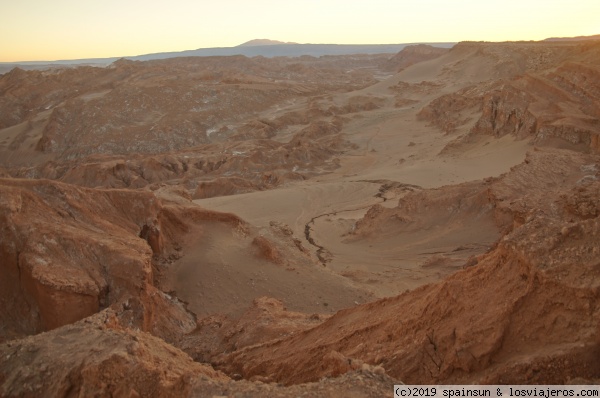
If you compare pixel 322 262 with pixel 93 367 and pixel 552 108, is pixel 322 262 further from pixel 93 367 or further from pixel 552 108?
pixel 552 108

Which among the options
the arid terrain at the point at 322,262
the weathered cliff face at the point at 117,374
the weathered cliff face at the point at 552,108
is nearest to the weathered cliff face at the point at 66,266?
the arid terrain at the point at 322,262

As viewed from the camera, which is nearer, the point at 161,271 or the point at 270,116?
the point at 161,271

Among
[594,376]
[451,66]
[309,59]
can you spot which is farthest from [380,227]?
[309,59]

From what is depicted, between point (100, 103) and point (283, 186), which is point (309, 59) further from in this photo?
point (283, 186)

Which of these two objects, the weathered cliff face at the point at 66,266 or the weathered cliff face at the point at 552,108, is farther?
the weathered cliff face at the point at 552,108

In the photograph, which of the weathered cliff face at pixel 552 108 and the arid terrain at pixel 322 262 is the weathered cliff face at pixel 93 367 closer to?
the arid terrain at pixel 322 262
